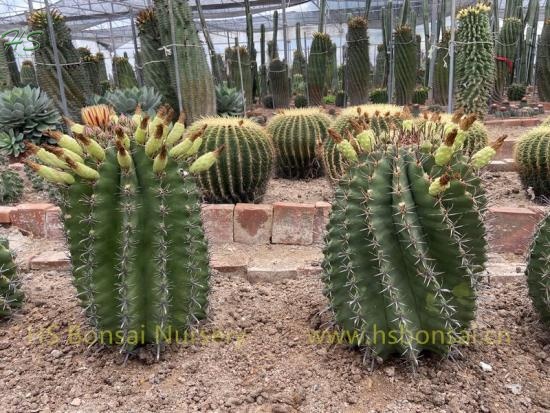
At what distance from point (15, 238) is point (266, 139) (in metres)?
1.93

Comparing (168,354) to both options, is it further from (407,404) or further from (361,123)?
(361,123)

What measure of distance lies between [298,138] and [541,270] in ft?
9.23

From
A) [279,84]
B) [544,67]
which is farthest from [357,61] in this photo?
[544,67]

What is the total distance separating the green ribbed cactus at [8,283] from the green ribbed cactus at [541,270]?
2.21m

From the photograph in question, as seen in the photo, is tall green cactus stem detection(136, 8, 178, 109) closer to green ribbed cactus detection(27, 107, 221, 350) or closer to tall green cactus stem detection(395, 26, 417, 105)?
green ribbed cactus detection(27, 107, 221, 350)

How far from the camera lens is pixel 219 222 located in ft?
10.6

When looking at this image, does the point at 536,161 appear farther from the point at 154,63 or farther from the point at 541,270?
the point at 154,63

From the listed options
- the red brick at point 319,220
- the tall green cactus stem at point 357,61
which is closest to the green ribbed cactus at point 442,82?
the tall green cactus stem at point 357,61

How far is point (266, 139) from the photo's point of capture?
12.3ft

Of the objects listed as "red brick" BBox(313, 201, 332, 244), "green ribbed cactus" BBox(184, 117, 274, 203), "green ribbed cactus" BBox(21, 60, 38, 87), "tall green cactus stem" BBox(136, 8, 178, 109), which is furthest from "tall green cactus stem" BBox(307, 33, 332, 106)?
"red brick" BBox(313, 201, 332, 244)

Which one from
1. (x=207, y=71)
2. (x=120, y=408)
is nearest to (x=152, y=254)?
(x=120, y=408)

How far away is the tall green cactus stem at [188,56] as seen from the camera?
17.3 feet

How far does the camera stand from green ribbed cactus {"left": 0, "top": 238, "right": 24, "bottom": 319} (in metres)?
2.17

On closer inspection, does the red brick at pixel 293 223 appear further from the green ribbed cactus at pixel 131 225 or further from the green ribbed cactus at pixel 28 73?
the green ribbed cactus at pixel 28 73
